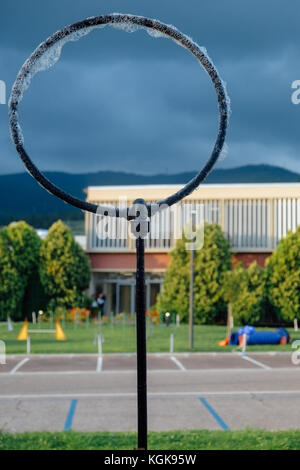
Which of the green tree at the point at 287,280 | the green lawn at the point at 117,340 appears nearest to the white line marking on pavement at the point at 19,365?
the green lawn at the point at 117,340

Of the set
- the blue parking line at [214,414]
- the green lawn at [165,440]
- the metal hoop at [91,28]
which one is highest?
the metal hoop at [91,28]

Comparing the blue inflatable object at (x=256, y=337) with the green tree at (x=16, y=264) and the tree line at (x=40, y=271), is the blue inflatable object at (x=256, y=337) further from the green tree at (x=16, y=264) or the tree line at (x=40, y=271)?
the green tree at (x=16, y=264)

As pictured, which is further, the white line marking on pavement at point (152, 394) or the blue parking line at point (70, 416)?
the white line marking on pavement at point (152, 394)

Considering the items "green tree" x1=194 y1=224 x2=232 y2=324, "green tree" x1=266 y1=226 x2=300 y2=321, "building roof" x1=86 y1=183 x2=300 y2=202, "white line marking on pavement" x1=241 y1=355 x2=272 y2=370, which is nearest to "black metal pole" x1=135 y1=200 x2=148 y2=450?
"white line marking on pavement" x1=241 y1=355 x2=272 y2=370

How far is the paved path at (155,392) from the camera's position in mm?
9336

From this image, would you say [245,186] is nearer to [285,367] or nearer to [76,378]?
[285,367]

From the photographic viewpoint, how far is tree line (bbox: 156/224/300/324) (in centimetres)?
2781

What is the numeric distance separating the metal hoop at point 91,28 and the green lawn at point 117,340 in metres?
15.1

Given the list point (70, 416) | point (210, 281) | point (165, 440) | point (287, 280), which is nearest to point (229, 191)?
point (210, 281)

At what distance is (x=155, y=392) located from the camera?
1176 cm

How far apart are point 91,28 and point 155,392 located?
967cm

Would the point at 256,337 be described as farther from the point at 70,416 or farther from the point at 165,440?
the point at 165,440

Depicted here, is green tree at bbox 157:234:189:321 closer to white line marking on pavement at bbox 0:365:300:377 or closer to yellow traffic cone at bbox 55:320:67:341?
yellow traffic cone at bbox 55:320:67:341
